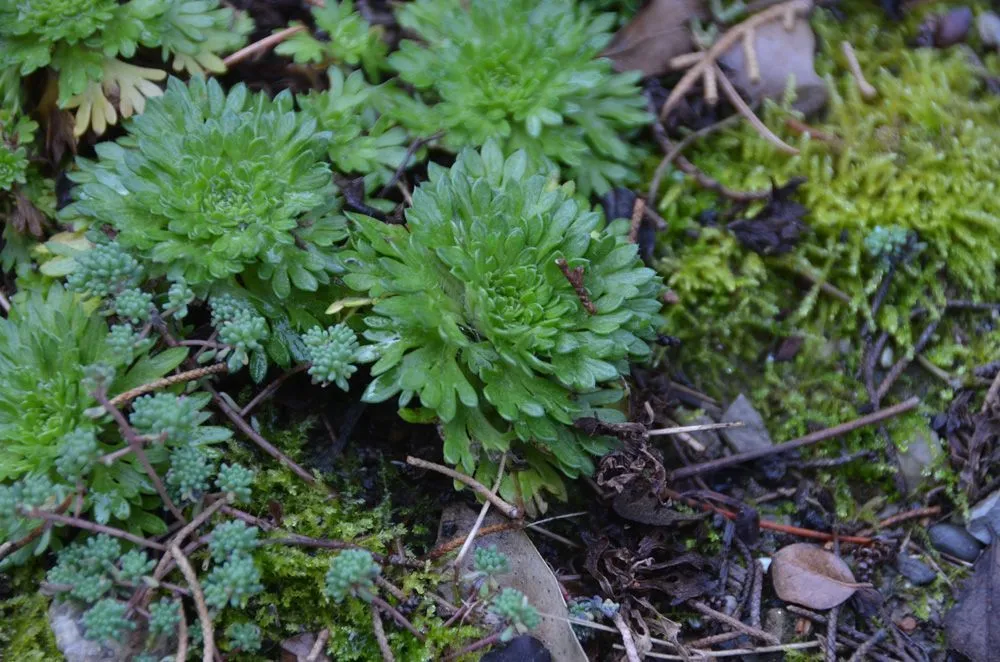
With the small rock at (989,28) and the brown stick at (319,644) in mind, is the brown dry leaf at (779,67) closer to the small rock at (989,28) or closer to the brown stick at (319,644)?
the small rock at (989,28)

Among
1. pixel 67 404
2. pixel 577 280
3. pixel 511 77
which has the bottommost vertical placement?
pixel 67 404

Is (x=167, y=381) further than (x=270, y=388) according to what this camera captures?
No

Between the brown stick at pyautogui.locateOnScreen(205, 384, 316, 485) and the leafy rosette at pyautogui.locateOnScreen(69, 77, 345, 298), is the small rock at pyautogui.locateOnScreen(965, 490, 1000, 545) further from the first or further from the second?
the leafy rosette at pyautogui.locateOnScreen(69, 77, 345, 298)

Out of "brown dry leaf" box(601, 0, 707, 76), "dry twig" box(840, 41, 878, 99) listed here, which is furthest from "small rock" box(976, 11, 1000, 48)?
"brown dry leaf" box(601, 0, 707, 76)

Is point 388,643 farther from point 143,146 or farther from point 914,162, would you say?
point 914,162

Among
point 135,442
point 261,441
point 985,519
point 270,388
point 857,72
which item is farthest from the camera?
point 857,72

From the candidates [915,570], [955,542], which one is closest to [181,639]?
[915,570]

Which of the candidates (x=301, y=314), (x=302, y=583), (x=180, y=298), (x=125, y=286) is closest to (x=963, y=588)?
(x=302, y=583)

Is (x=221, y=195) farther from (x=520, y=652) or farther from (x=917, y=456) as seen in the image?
(x=917, y=456)

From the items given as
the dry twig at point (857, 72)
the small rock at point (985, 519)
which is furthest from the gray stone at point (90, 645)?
the dry twig at point (857, 72)
